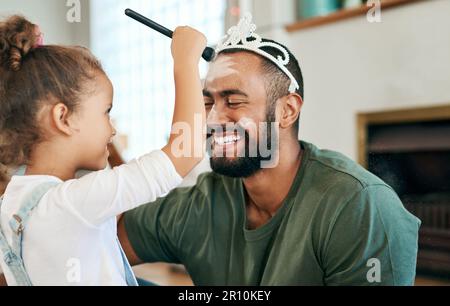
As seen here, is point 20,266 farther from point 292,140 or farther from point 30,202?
point 292,140

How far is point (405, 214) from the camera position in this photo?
56cm

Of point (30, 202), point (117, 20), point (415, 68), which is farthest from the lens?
point (415, 68)

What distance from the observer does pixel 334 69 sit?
2.25ft

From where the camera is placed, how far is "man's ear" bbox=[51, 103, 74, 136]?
1.56ft

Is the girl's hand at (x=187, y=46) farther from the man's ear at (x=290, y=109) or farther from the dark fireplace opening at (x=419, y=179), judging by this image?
the dark fireplace opening at (x=419, y=179)

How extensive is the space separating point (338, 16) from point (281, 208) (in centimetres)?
28

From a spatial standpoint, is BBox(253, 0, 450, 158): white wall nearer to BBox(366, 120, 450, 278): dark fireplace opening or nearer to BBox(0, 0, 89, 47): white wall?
BBox(366, 120, 450, 278): dark fireplace opening

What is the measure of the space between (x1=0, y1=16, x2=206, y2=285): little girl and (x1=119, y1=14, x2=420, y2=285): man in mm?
95

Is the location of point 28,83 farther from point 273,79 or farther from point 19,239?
point 273,79

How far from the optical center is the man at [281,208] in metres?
0.54

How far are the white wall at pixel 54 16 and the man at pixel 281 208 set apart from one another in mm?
151

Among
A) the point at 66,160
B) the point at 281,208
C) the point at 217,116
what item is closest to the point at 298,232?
the point at 281,208
